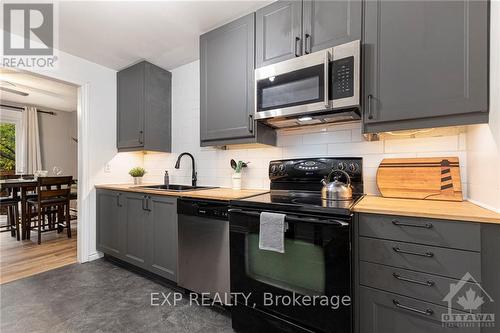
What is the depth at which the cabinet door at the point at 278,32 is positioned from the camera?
1.60m

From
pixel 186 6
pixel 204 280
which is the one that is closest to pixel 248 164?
pixel 204 280

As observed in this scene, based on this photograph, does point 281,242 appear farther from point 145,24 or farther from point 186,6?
point 145,24

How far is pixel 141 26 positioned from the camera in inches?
80.2

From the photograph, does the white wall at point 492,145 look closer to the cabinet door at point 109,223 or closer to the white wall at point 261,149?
the white wall at point 261,149

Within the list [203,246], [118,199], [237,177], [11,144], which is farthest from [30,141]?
[203,246]

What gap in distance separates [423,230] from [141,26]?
2.56m

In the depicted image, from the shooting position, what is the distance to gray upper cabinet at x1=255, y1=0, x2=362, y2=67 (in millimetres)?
1426

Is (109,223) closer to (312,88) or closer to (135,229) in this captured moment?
(135,229)

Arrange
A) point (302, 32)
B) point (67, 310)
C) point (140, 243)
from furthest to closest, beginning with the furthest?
point (140, 243) → point (67, 310) → point (302, 32)

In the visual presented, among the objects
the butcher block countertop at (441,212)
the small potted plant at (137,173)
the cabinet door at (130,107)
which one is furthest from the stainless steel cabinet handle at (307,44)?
the small potted plant at (137,173)

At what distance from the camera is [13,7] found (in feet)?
5.97

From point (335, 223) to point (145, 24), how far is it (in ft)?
7.33

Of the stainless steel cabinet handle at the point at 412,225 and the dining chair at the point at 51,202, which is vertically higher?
the stainless steel cabinet handle at the point at 412,225

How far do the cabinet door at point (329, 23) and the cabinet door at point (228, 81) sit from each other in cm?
47
